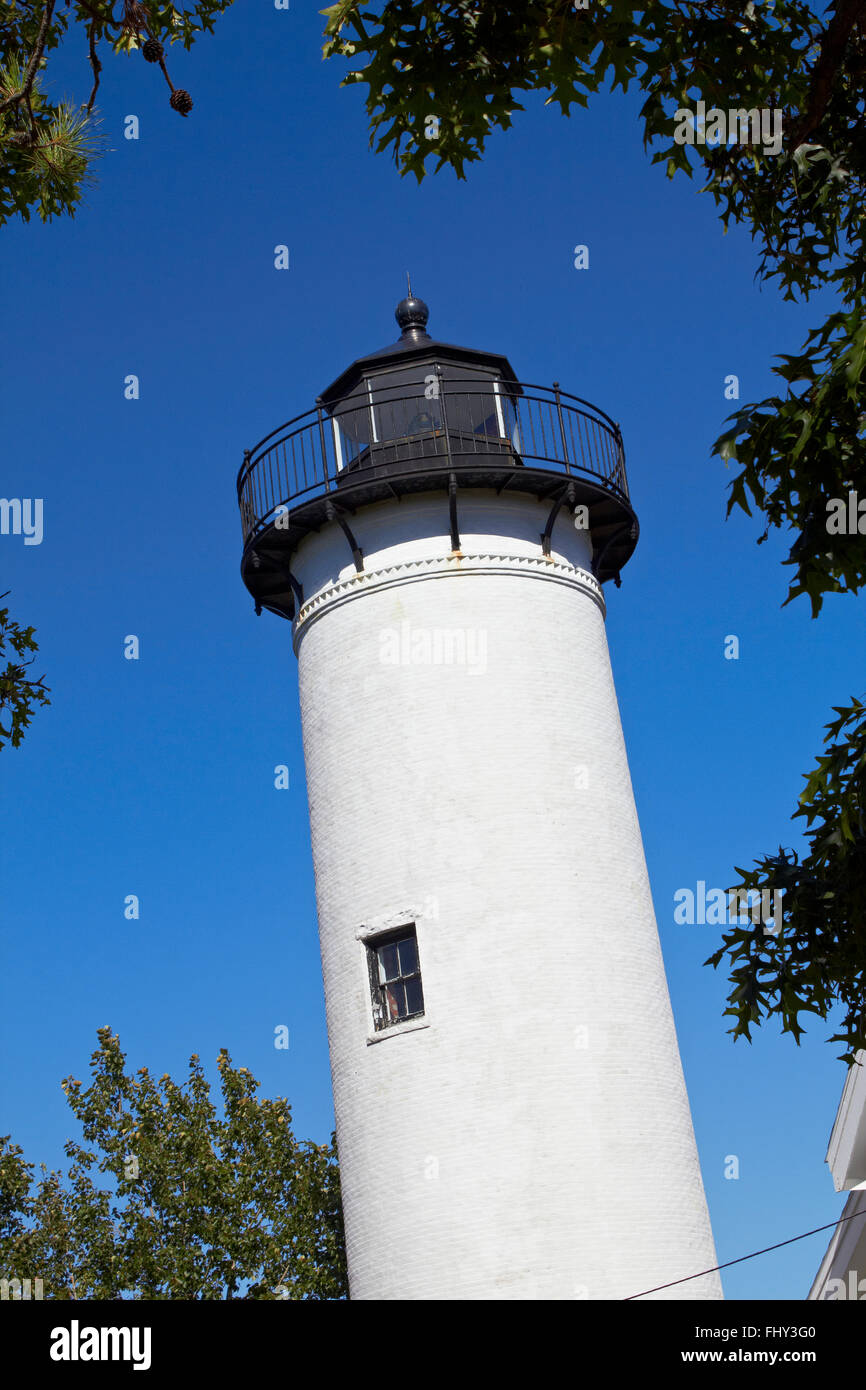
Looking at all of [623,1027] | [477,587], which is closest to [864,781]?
[623,1027]

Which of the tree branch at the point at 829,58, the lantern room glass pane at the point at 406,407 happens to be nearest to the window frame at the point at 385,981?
the lantern room glass pane at the point at 406,407

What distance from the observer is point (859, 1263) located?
15.1 m

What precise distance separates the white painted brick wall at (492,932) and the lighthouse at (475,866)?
1.3 inches

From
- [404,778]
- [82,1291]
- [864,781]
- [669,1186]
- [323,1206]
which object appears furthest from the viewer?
[323,1206]

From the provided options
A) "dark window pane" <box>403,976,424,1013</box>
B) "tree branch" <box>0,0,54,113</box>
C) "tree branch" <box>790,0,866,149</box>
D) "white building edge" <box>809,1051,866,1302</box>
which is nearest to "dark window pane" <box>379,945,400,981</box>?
"dark window pane" <box>403,976,424,1013</box>

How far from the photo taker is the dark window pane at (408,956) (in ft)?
62.1

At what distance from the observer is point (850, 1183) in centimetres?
1500

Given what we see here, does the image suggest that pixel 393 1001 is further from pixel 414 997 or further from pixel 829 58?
pixel 829 58

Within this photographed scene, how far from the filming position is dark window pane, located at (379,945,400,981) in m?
19.1

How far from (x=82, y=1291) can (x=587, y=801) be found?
53.4 ft

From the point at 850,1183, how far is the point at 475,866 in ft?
19.2
